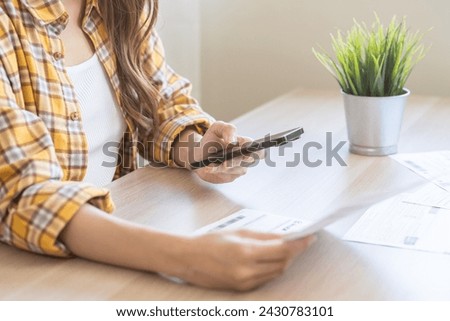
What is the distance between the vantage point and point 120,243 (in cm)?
83

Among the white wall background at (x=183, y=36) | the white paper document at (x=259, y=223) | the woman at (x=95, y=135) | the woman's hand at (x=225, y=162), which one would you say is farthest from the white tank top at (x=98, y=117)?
the white wall background at (x=183, y=36)

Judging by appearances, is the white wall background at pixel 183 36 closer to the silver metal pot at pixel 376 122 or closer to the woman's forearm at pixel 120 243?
the silver metal pot at pixel 376 122

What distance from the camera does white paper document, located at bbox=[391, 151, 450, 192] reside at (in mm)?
1156

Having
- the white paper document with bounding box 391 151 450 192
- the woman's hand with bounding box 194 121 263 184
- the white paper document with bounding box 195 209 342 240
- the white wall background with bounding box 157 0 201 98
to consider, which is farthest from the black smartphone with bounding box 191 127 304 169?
the white wall background with bounding box 157 0 201 98

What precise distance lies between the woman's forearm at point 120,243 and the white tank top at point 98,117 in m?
0.37

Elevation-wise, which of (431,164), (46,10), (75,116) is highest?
(46,10)

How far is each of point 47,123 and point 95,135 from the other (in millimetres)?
177

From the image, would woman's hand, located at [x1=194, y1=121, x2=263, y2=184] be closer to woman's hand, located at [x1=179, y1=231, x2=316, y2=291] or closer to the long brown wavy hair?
the long brown wavy hair

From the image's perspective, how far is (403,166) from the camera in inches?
48.5

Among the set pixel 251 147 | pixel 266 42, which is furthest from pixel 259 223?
pixel 266 42

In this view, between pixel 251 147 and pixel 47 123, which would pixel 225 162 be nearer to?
pixel 251 147
